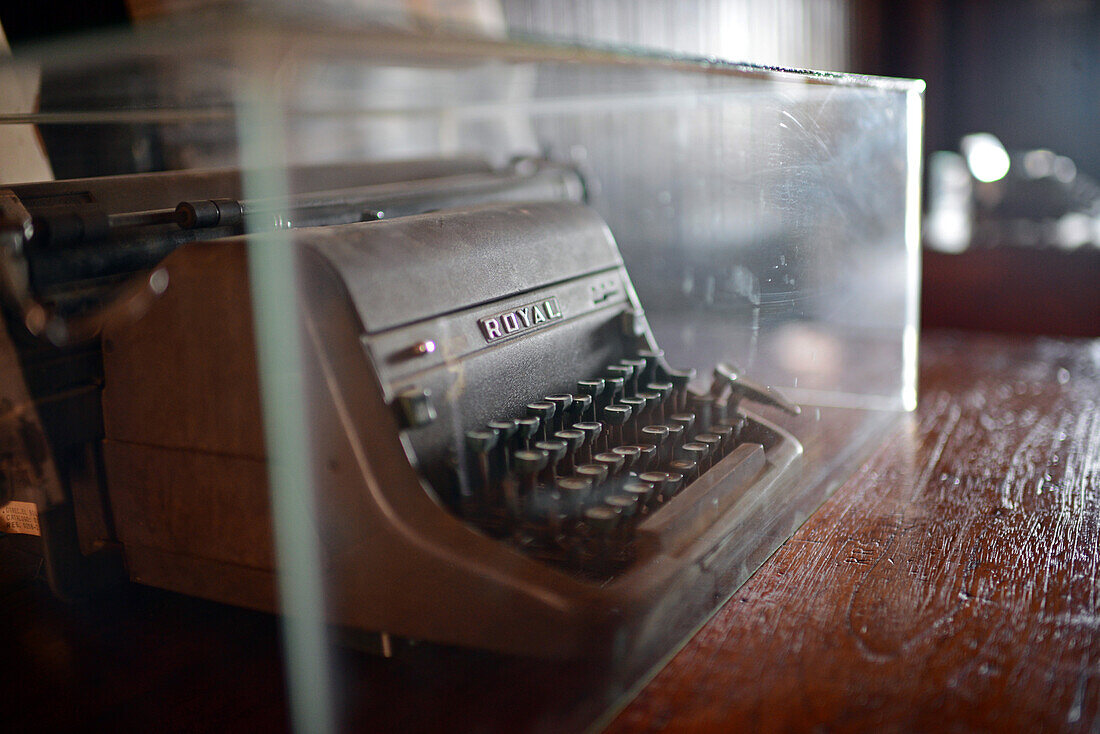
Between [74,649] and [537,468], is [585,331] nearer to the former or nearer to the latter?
[537,468]

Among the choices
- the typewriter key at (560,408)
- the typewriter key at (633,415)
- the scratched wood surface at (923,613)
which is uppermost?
the typewriter key at (560,408)

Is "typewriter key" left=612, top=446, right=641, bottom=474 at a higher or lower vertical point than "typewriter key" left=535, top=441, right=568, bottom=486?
lower

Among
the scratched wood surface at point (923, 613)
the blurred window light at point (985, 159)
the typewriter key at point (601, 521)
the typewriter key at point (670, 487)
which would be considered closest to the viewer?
the scratched wood surface at point (923, 613)

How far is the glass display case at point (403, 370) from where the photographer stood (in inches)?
27.9

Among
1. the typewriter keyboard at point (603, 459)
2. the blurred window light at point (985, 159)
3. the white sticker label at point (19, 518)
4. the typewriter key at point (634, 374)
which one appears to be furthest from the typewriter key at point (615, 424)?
the blurred window light at point (985, 159)

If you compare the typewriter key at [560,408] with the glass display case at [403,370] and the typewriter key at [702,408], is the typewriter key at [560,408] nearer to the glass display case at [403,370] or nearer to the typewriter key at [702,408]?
the glass display case at [403,370]

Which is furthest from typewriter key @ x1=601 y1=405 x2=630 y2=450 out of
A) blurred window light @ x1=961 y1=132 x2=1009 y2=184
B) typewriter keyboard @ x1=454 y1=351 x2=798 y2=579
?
blurred window light @ x1=961 y1=132 x2=1009 y2=184

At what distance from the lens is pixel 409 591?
2.37ft

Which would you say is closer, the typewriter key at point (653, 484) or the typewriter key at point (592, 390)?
the typewriter key at point (653, 484)

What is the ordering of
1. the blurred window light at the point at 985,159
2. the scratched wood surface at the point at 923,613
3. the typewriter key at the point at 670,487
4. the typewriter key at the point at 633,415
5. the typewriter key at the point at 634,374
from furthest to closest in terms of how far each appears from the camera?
the blurred window light at the point at 985,159
the typewriter key at the point at 634,374
the typewriter key at the point at 633,415
the typewriter key at the point at 670,487
the scratched wood surface at the point at 923,613

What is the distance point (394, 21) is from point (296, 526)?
1.33 ft

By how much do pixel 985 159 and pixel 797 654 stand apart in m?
3.04

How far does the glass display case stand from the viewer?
0.71m

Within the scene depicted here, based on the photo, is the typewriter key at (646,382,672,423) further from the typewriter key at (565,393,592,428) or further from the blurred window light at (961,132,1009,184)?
the blurred window light at (961,132,1009,184)
